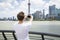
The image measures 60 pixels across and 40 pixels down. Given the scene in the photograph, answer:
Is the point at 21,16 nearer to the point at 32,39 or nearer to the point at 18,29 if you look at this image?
the point at 18,29

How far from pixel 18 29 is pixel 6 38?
2424mm

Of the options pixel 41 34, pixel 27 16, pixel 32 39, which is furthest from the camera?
pixel 32 39

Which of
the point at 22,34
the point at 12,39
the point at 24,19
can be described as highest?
the point at 24,19

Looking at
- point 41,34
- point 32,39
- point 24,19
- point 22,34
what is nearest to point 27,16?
point 24,19

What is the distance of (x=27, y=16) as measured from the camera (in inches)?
184

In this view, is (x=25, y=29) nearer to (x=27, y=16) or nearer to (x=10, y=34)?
(x=27, y=16)

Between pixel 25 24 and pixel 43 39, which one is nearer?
pixel 25 24

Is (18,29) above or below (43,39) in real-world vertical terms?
above

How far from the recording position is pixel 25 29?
4.79 metres

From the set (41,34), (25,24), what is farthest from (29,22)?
(41,34)

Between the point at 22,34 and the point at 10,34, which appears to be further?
the point at 10,34

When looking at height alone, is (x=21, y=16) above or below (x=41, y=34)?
above

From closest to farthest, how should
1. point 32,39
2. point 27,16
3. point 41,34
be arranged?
point 27,16 → point 41,34 → point 32,39

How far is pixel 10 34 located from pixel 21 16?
247cm
